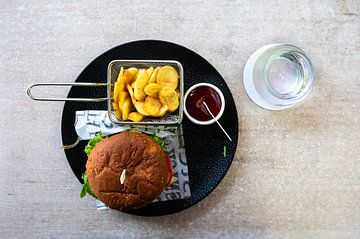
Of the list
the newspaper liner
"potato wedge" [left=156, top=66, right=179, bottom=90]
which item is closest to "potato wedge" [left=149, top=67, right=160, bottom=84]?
"potato wedge" [left=156, top=66, right=179, bottom=90]

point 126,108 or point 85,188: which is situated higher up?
point 126,108

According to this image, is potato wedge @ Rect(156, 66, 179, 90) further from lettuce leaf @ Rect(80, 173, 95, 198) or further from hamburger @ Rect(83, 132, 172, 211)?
lettuce leaf @ Rect(80, 173, 95, 198)

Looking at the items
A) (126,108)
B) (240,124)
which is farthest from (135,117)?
(240,124)

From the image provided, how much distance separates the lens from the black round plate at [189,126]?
1.13m

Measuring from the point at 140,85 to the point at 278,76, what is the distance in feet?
1.23

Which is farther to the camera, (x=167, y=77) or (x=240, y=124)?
(x=240, y=124)

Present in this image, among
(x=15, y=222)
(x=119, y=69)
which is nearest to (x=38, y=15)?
(x=119, y=69)

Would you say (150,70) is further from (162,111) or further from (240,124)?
(240,124)

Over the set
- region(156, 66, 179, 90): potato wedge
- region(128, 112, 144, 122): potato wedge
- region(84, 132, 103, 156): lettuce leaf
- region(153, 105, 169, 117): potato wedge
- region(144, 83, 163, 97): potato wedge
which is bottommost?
region(84, 132, 103, 156): lettuce leaf

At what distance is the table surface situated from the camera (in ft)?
3.88

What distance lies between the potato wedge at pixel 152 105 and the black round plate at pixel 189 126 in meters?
0.11

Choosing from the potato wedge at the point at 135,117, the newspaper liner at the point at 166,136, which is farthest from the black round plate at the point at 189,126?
the potato wedge at the point at 135,117

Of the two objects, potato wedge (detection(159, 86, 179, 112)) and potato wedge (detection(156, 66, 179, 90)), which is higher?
potato wedge (detection(156, 66, 179, 90))

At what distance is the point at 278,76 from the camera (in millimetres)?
1172
